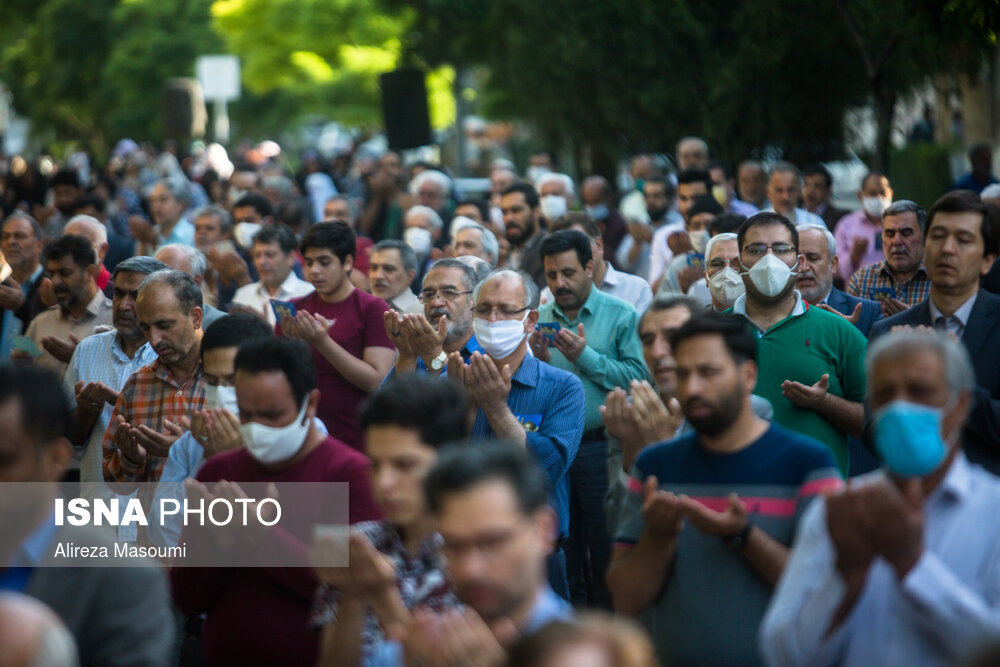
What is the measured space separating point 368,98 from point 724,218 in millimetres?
33259

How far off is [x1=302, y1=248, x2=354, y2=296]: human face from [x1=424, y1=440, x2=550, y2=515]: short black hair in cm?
472

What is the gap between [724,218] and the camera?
30.1ft

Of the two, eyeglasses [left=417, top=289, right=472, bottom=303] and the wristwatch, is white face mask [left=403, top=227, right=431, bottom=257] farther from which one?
the wristwatch

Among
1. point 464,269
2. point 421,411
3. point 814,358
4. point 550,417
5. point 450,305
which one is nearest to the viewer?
point 421,411

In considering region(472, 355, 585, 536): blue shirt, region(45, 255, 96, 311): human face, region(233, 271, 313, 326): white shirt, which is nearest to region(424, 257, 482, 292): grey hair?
region(472, 355, 585, 536): blue shirt

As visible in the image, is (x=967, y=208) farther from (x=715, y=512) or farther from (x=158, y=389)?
(x=158, y=389)

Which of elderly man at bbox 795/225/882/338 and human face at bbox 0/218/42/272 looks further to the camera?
human face at bbox 0/218/42/272

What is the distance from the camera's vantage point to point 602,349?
25.5ft

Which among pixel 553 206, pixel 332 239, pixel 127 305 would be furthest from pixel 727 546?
pixel 553 206

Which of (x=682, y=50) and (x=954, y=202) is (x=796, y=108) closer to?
(x=682, y=50)

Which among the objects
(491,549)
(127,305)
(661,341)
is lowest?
(127,305)

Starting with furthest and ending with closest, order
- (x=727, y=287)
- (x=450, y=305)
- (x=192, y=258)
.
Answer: (x=192, y=258) → (x=450, y=305) → (x=727, y=287)

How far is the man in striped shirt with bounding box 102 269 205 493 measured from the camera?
6098mm

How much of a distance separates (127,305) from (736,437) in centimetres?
410
